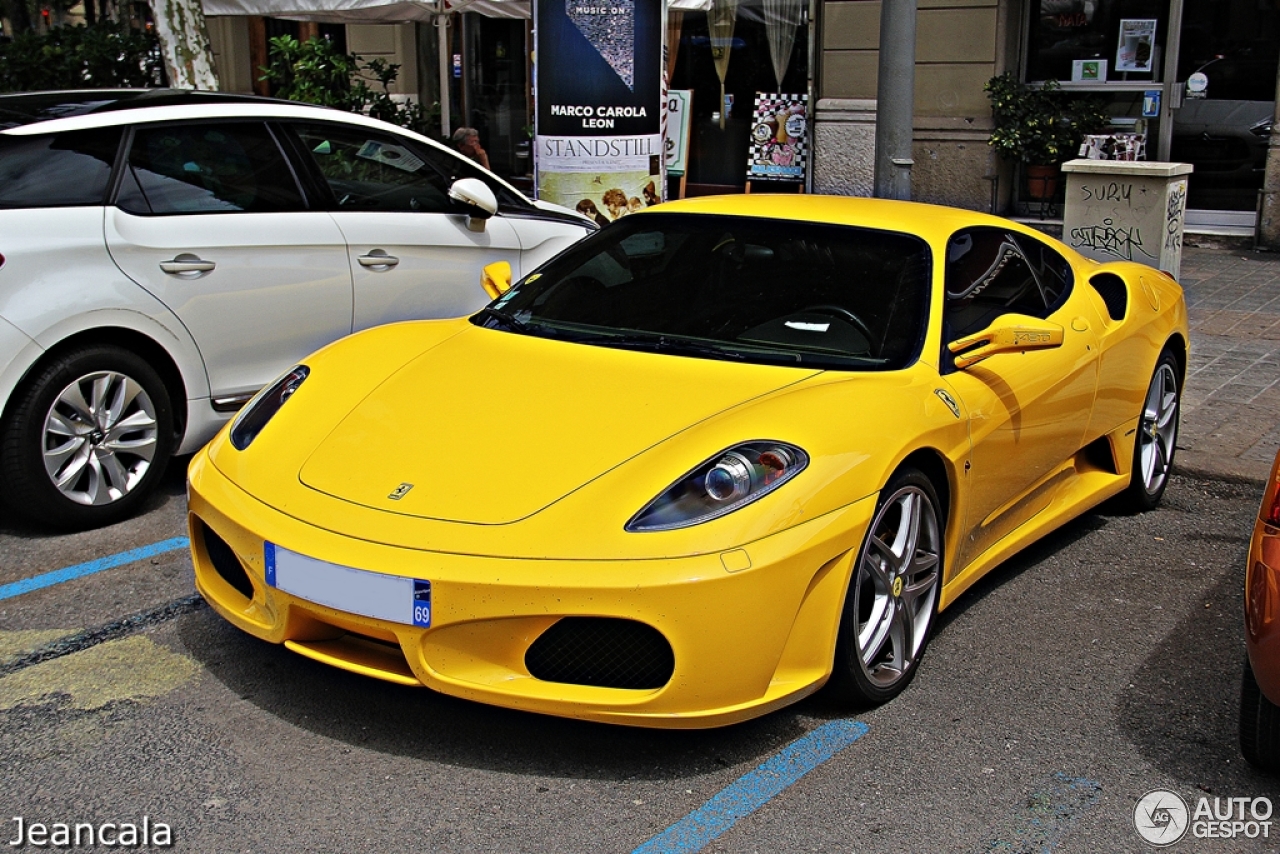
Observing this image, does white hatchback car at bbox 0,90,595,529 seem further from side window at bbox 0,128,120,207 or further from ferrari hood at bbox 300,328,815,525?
ferrari hood at bbox 300,328,815,525

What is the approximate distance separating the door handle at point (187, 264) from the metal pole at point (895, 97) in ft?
13.9

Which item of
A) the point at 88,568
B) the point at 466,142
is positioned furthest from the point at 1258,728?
the point at 466,142

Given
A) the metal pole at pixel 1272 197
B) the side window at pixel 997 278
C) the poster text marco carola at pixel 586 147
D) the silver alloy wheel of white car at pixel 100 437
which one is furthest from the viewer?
the metal pole at pixel 1272 197

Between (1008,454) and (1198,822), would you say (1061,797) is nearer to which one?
(1198,822)

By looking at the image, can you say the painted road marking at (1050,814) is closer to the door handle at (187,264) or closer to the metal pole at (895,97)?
the door handle at (187,264)

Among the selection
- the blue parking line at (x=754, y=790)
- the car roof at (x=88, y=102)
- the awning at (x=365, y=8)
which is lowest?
the blue parking line at (x=754, y=790)

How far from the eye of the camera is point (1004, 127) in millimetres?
13688

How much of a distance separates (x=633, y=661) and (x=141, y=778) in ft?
4.03

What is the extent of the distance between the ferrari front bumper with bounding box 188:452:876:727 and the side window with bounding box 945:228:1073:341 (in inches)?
50.4

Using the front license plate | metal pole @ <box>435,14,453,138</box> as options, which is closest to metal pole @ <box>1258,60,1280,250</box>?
metal pole @ <box>435,14,453,138</box>

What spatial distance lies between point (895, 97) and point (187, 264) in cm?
456

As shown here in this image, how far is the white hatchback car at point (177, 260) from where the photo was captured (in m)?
5.12

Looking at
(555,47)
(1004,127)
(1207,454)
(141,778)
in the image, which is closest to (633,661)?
(141,778)

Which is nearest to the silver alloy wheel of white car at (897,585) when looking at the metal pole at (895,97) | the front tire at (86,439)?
the front tire at (86,439)
